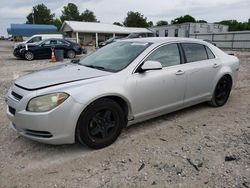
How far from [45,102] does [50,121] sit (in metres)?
0.24

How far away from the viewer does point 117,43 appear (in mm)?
4527

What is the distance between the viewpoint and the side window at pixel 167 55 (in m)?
3.89

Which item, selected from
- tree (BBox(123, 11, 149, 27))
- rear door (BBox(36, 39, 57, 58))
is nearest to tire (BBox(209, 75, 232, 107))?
rear door (BBox(36, 39, 57, 58))

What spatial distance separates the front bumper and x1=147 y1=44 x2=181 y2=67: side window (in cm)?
154

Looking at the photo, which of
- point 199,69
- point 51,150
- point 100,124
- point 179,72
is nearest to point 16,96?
point 51,150

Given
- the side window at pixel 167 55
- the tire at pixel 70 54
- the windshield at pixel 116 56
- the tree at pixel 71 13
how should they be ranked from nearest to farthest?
the windshield at pixel 116 56 → the side window at pixel 167 55 → the tire at pixel 70 54 → the tree at pixel 71 13

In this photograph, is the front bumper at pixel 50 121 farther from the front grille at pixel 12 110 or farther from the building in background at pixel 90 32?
the building in background at pixel 90 32

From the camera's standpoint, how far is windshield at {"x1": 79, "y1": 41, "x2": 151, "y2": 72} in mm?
3688

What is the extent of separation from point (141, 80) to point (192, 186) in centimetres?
162

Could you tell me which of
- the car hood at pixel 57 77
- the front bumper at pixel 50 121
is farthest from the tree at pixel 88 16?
the front bumper at pixel 50 121

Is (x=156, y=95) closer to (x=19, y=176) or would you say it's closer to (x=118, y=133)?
(x=118, y=133)

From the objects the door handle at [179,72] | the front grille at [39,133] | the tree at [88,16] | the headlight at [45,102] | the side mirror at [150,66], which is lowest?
the front grille at [39,133]

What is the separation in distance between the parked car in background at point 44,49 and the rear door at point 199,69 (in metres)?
13.7

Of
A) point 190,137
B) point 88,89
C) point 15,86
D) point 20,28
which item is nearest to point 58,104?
point 88,89
